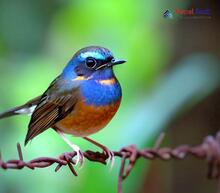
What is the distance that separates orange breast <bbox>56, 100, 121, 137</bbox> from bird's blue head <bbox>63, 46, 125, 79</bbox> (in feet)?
0.42

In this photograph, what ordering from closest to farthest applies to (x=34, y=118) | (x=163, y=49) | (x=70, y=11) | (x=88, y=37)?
(x=34, y=118) → (x=88, y=37) → (x=70, y=11) → (x=163, y=49)

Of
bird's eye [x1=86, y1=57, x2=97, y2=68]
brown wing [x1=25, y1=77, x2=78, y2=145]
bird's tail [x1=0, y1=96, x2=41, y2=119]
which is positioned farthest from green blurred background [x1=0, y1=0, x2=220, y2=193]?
bird's eye [x1=86, y1=57, x2=97, y2=68]

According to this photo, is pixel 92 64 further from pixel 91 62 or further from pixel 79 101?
pixel 79 101

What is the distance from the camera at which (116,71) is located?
105 inches

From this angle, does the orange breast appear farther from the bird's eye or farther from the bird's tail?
the bird's tail

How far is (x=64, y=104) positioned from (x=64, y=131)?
0.33ft

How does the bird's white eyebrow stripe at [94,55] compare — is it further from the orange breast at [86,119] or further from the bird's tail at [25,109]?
the bird's tail at [25,109]

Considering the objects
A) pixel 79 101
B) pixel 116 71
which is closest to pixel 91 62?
pixel 79 101

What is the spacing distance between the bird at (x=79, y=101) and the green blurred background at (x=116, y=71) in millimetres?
291

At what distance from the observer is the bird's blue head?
2070mm

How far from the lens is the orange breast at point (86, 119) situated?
2262mm

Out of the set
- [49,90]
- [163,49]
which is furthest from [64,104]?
[163,49]

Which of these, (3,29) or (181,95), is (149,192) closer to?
(181,95)

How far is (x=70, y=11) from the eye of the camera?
3.12 metres
